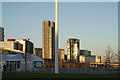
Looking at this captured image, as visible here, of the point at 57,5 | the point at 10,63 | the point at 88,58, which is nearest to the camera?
the point at 57,5

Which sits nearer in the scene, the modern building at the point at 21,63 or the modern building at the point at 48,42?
the modern building at the point at 21,63

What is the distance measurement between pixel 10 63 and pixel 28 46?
72.7 metres

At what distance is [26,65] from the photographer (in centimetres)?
3812

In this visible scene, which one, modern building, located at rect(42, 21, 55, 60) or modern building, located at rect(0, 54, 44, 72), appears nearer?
modern building, located at rect(0, 54, 44, 72)

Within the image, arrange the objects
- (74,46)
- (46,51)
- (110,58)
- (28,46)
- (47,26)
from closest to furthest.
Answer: (110,58)
(28,46)
(46,51)
(74,46)
(47,26)

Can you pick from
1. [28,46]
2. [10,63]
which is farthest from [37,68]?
[28,46]

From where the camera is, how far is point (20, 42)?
374 ft

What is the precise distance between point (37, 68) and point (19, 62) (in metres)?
3.14

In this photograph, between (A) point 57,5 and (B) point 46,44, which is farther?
(B) point 46,44

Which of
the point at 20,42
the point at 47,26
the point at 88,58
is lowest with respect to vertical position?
the point at 88,58

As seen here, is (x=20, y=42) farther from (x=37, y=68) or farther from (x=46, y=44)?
(x=37, y=68)

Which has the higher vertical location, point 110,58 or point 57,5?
point 57,5

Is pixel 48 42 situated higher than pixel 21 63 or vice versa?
pixel 48 42

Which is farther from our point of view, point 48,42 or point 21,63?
point 48,42
